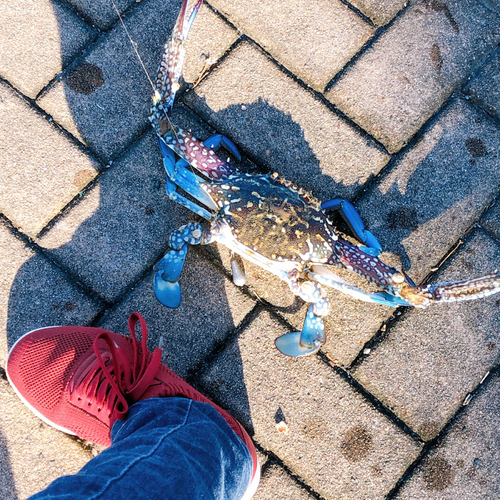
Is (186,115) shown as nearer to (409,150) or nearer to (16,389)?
(409,150)

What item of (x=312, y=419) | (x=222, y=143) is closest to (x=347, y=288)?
(x=312, y=419)

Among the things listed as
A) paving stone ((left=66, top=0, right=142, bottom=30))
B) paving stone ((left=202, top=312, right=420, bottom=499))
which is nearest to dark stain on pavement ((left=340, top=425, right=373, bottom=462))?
paving stone ((left=202, top=312, right=420, bottom=499))

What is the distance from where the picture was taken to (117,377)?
2.91 metres

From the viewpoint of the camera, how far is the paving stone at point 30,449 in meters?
3.19

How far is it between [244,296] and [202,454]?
1.20 metres

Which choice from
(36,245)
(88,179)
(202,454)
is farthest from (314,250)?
(36,245)

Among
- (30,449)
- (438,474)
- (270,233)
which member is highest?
(270,233)

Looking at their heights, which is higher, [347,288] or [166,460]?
[347,288]

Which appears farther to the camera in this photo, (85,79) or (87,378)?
(85,79)

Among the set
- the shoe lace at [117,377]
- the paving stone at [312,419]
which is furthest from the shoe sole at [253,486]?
the shoe lace at [117,377]

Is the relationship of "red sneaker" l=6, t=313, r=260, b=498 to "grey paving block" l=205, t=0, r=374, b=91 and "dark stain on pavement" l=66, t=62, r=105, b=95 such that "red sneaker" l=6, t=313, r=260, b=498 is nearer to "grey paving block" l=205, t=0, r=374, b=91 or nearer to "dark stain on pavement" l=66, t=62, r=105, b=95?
"dark stain on pavement" l=66, t=62, r=105, b=95

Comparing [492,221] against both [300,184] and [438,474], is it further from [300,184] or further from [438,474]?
[438,474]

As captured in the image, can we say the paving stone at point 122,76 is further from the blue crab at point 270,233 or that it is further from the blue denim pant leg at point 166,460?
the blue denim pant leg at point 166,460

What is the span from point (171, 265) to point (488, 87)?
8.41 ft
